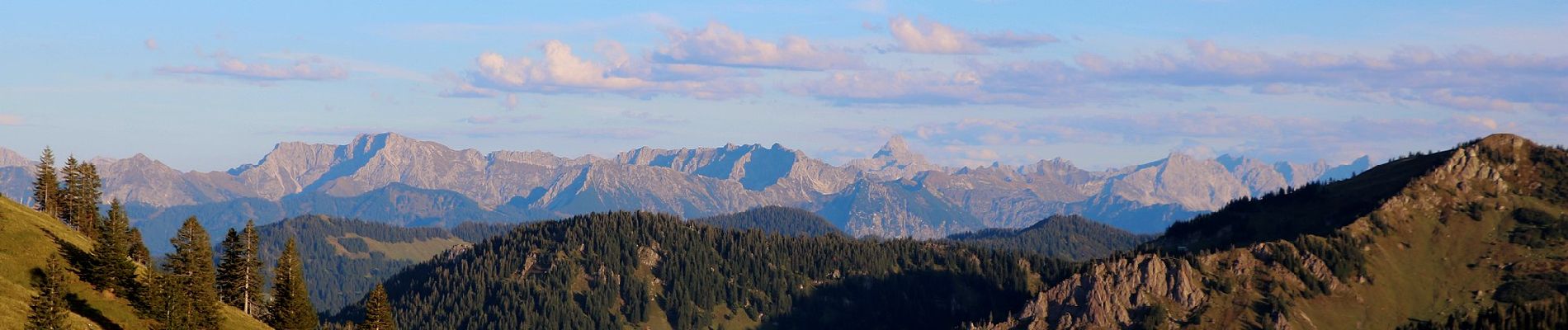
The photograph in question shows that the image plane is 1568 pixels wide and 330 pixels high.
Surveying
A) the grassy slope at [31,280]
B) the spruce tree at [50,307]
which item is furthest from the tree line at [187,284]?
the grassy slope at [31,280]

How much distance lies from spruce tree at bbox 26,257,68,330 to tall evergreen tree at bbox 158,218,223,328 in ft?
32.2

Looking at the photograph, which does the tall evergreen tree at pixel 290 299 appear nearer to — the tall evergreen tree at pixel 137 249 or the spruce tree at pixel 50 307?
the tall evergreen tree at pixel 137 249

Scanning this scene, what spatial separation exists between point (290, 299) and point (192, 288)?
1540cm

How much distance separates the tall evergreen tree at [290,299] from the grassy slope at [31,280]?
193 inches

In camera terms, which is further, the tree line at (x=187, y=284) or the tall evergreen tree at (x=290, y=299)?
the tall evergreen tree at (x=290, y=299)

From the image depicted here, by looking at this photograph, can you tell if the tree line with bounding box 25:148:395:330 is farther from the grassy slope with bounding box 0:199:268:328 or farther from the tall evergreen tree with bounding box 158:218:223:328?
the grassy slope with bounding box 0:199:268:328

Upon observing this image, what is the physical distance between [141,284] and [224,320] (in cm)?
1050

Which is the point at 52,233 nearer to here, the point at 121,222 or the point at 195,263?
the point at 121,222

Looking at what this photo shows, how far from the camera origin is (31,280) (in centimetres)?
16400

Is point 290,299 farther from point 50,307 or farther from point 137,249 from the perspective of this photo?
point 50,307

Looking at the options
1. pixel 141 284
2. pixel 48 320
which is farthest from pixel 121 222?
pixel 48 320

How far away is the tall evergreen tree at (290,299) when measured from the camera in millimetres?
170125

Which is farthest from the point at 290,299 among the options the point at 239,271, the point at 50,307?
the point at 50,307

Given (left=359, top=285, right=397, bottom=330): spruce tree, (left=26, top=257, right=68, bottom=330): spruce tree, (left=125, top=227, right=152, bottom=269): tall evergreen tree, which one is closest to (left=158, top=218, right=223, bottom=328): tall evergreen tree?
(left=26, top=257, right=68, bottom=330): spruce tree
